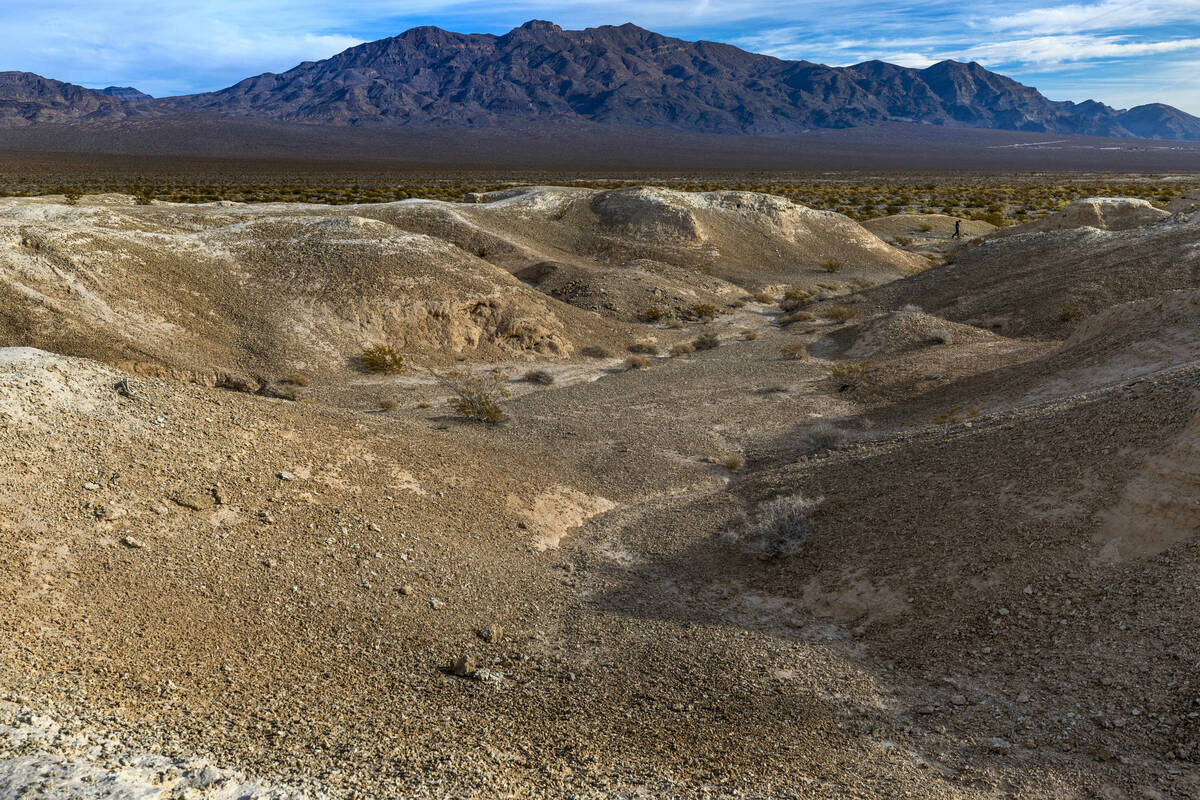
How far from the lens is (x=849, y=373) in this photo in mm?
18984

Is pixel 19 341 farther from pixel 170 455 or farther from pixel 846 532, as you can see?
pixel 846 532

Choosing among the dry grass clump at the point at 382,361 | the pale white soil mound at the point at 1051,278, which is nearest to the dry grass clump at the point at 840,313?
the pale white soil mound at the point at 1051,278

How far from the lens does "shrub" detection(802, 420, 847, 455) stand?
14.4 meters

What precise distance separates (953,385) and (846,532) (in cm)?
803

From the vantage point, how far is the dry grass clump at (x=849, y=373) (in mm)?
18448

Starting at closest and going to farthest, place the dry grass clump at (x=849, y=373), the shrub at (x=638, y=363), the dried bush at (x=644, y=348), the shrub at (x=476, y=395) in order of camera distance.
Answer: the shrub at (x=476, y=395) < the dry grass clump at (x=849, y=373) < the shrub at (x=638, y=363) < the dried bush at (x=644, y=348)

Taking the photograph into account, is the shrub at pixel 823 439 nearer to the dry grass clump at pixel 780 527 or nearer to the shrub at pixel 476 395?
the dry grass clump at pixel 780 527

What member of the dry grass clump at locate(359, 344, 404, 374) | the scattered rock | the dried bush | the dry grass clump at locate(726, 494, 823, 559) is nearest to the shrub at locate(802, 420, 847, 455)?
the dry grass clump at locate(726, 494, 823, 559)

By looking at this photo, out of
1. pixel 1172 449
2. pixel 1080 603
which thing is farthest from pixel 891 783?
pixel 1172 449

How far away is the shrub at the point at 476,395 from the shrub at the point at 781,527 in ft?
22.2

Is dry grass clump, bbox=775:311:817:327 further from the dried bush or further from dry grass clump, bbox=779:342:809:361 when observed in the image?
the dried bush

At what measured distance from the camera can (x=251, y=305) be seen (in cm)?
2141

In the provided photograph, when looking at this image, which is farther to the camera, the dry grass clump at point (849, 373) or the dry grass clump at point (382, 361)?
the dry grass clump at point (382, 361)

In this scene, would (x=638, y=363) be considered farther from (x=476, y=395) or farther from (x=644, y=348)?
(x=476, y=395)
